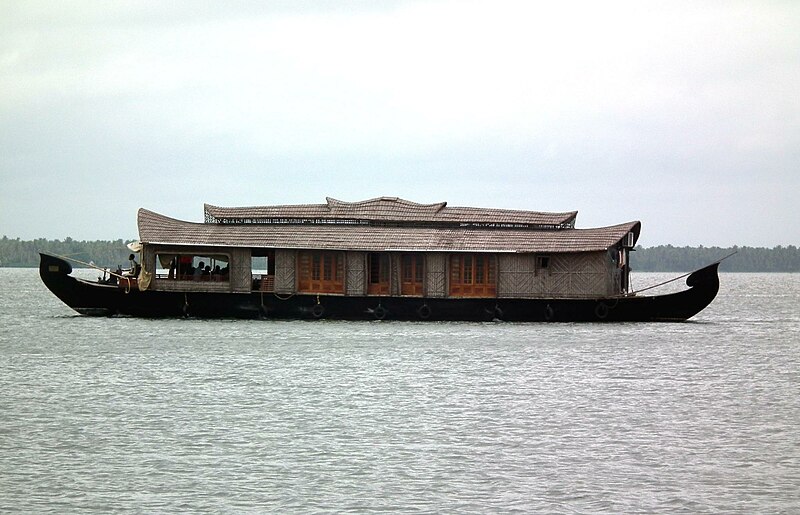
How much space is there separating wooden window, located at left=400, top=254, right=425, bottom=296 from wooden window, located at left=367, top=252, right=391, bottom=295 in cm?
57

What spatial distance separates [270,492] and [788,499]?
Result: 25.5 feet

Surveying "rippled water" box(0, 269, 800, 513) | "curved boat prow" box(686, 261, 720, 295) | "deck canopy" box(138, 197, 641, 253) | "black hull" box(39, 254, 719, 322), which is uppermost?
"deck canopy" box(138, 197, 641, 253)

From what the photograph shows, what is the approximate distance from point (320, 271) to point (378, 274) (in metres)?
2.13

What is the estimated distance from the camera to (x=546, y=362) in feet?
117

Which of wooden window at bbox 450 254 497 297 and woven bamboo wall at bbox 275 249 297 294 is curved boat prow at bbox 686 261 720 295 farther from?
woven bamboo wall at bbox 275 249 297 294

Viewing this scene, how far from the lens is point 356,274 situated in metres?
42.8

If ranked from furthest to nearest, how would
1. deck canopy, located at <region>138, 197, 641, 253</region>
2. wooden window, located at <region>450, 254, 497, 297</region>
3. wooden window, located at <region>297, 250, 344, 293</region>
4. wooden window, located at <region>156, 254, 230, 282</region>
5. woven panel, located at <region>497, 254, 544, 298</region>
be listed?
wooden window, located at <region>156, 254, 230, 282</region>, wooden window, located at <region>297, 250, 344, 293</region>, wooden window, located at <region>450, 254, 497, 297</region>, deck canopy, located at <region>138, 197, 641, 253</region>, woven panel, located at <region>497, 254, 544, 298</region>

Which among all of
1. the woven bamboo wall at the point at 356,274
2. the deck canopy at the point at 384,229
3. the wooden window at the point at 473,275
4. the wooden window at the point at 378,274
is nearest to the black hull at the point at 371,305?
the woven bamboo wall at the point at 356,274

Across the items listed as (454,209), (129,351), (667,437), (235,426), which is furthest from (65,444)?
(454,209)

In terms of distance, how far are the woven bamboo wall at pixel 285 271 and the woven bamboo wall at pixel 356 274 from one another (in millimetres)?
2010

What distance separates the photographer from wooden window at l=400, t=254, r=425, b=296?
42656 mm

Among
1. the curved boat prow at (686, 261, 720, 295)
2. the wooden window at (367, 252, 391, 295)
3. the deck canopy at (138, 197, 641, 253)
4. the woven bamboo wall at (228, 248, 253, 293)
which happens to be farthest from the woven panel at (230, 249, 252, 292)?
the curved boat prow at (686, 261, 720, 295)

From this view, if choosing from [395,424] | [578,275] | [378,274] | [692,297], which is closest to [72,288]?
[378,274]

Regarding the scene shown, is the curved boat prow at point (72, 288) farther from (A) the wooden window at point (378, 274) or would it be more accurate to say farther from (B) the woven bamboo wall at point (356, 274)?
(A) the wooden window at point (378, 274)
